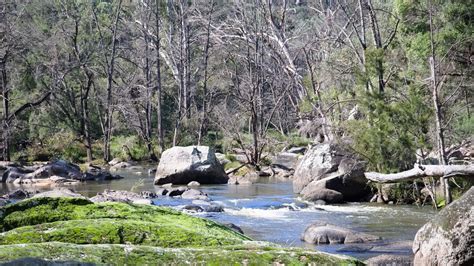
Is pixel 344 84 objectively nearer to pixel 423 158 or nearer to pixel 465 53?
pixel 465 53

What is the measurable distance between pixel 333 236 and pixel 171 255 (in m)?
9.75

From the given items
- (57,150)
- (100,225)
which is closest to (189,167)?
(57,150)

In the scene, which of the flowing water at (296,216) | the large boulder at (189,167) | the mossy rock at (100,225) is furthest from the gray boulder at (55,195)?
the large boulder at (189,167)

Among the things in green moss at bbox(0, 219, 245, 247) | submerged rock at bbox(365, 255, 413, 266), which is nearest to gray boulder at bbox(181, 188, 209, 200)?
submerged rock at bbox(365, 255, 413, 266)

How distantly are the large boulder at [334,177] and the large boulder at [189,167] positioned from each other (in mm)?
4972

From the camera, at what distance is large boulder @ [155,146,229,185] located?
86.2 ft

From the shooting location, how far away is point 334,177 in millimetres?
21094

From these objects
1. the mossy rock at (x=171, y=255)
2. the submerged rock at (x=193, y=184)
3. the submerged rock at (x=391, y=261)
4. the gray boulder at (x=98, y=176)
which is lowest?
the submerged rock at (x=391, y=261)

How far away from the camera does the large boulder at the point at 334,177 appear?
20.9 metres

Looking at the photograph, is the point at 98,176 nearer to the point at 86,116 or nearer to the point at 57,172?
the point at 57,172

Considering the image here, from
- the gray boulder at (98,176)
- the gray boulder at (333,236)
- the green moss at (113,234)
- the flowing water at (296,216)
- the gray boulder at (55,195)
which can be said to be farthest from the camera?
the gray boulder at (98,176)

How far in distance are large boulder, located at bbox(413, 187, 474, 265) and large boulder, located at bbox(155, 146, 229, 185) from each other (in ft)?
58.0

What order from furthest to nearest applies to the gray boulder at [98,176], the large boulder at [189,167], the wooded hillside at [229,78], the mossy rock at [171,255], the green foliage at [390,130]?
the gray boulder at [98,176], the large boulder at [189,167], the wooded hillside at [229,78], the green foliage at [390,130], the mossy rock at [171,255]

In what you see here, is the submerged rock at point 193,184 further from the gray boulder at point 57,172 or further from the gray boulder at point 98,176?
the gray boulder at point 57,172
